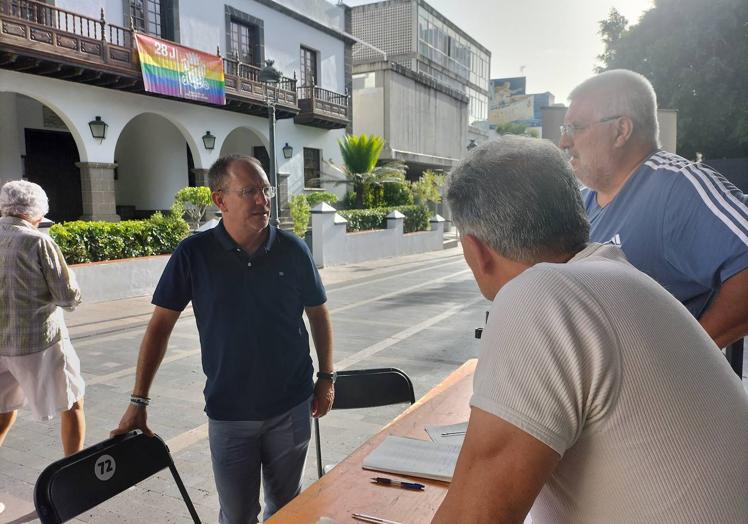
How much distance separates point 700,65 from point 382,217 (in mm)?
10762

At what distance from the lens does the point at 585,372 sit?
81 cm

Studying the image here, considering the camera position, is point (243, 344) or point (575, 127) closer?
point (575, 127)

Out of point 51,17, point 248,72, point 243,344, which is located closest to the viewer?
point 243,344

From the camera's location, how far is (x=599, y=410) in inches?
32.7

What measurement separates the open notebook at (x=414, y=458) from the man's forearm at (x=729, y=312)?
973 mm

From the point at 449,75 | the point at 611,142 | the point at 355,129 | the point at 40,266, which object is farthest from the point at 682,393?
the point at 449,75

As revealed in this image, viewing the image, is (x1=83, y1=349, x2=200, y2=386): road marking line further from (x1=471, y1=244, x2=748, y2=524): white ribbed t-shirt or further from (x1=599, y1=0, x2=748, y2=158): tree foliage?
(x1=599, y1=0, x2=748, y2=158): tree foliage

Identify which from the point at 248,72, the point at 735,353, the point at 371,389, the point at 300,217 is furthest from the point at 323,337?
the point at 248,72

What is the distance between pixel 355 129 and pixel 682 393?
2468cm

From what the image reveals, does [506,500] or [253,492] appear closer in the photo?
[506,500]

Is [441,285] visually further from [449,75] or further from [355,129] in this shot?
[449,75]

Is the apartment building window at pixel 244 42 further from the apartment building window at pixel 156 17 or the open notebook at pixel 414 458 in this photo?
the open notebook at pixel 414 458

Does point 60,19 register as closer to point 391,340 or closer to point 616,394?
point 391,340

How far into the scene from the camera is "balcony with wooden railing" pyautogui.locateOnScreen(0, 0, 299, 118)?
10766mm
